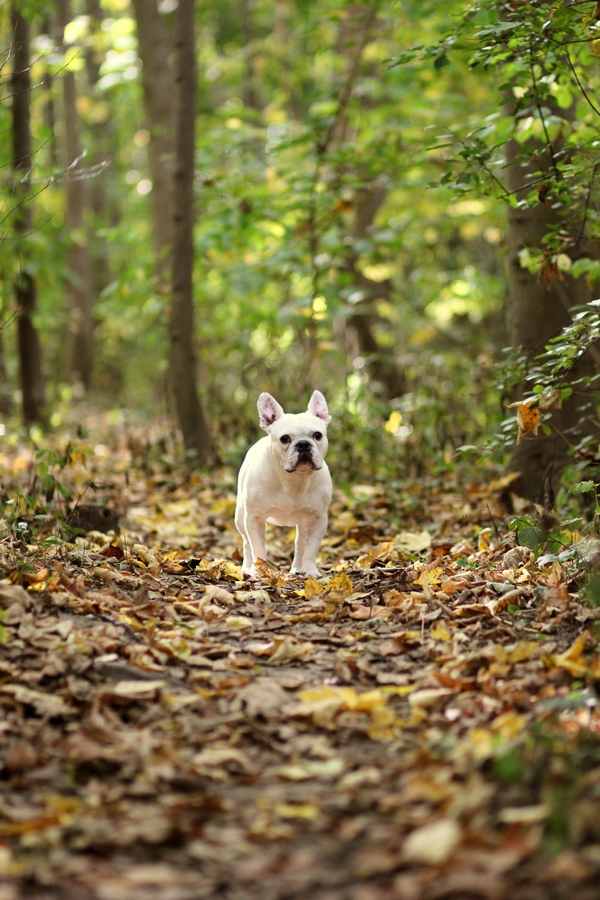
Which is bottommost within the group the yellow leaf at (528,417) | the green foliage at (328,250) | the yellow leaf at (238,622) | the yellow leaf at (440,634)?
the green foliage at (328,250)

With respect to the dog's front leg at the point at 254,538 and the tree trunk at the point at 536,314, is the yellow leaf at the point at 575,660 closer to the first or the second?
the dog's front leg at the point at 254,538

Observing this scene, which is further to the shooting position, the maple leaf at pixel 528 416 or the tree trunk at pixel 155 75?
the tree trunk at pixel 155 75

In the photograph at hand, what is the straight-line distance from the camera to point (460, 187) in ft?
18.7

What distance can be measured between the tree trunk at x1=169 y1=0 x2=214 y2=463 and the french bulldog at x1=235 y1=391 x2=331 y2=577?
3579mm

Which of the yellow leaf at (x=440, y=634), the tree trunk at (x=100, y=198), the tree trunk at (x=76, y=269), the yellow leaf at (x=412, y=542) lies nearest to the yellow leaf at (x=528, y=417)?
the yellow leaf at (x=440, y=634)

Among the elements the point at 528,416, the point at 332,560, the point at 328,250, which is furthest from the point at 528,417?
the point at 328,250

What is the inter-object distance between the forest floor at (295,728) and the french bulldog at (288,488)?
404 mm

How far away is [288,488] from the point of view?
584 centimetres

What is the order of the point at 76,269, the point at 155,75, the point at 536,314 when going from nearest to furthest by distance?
the point at 536,314 → the point at 155,75 → the point at 76,269

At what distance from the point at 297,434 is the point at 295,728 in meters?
2.70

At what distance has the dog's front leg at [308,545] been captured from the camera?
5794 millimetres

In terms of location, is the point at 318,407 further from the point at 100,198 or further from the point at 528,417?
the point at 100,198

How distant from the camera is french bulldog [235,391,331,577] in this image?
577cm

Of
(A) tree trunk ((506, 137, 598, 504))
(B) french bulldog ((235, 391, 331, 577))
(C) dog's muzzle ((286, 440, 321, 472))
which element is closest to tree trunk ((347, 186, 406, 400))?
(A) tree trunk ((506, 137, 598, 504))
